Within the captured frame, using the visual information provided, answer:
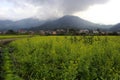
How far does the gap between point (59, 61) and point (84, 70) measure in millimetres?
3924

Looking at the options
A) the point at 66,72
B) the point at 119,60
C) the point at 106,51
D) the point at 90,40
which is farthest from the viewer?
the point at 90,40

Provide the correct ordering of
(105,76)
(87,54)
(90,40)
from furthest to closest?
(90,40) < (87,54) < (105,76)

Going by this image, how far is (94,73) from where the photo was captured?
40.4 ft

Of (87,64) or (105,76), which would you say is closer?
(105,76)

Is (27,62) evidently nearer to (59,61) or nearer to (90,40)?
(59,61)

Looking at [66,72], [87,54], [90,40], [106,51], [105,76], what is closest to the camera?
[66,72]

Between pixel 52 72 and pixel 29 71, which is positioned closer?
pixel 52 72

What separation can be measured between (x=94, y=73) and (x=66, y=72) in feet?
6.43

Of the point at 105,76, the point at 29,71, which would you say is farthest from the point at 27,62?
the point at 105,76

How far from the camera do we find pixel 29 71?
49.0 feet

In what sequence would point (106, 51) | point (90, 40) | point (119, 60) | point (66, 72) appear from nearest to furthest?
1. point (66, 72)
2. point (119, 60)
3. point (106, 51)
4. point (90, 40)

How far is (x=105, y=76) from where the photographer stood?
472 inches

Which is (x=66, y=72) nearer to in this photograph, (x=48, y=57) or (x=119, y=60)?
(x=119, y=60)

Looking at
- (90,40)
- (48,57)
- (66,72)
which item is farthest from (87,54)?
(90,40)
